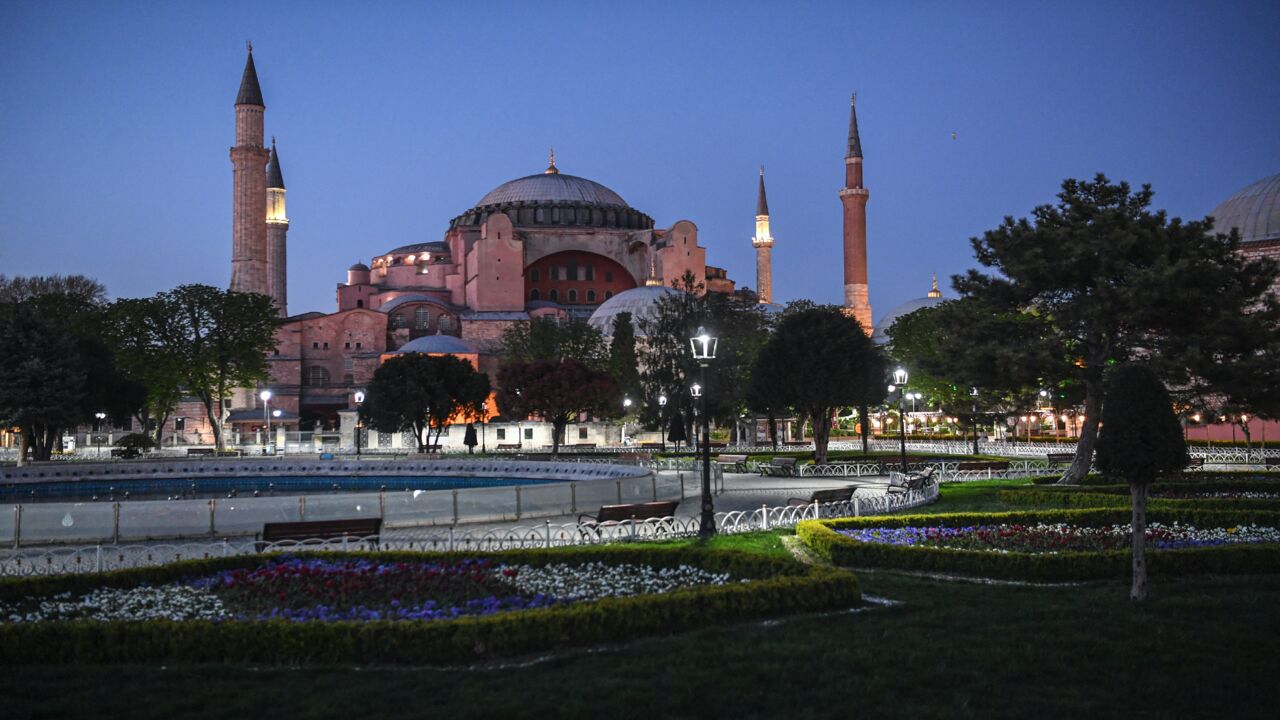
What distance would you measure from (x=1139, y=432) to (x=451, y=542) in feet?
22.5

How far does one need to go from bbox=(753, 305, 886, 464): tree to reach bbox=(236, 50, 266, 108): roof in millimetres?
39527

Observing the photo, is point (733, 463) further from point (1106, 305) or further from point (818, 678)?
point (818, 678)

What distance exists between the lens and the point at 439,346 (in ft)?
200

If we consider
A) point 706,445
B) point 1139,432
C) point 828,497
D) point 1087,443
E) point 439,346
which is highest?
point 439,346

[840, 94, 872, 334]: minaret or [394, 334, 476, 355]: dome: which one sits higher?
[840, 94, 872, 334]: minaret

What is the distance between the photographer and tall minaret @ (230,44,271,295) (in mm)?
57781

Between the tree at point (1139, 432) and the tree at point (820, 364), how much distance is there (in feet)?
70.6

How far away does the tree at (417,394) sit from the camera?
38.2m

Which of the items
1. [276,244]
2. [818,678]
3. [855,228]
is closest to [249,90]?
[276,244]

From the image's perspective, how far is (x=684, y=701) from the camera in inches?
226

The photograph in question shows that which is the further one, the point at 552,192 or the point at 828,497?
the point at 552,192

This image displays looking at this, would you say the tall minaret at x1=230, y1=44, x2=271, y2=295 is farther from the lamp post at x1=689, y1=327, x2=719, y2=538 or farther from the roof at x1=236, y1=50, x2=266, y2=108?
the lamp post at x1=689, y1=327, x2=719, y2=538

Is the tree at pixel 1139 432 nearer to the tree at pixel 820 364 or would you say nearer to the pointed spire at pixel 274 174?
the tree at pixel 820 364

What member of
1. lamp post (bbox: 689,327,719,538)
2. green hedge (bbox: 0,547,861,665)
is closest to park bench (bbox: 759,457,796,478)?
lamp post (bbox: 689,327,719,538)
